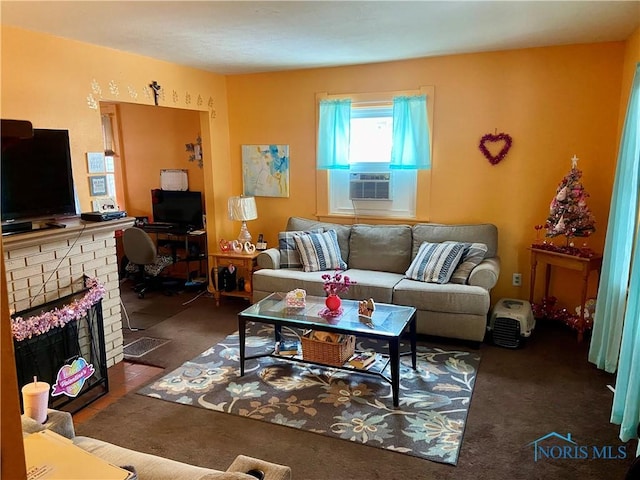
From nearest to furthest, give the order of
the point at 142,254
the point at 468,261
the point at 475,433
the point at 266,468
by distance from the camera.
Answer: the point at 266,468
the point at 475,433
the point at 468,261
the point at 142,254

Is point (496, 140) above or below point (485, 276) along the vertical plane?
above

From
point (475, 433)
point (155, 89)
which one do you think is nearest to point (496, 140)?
point (475, 433)

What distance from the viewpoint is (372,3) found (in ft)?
9.16

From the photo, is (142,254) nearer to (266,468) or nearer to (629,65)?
(266,468)

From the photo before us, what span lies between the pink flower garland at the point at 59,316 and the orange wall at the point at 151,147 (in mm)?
2904

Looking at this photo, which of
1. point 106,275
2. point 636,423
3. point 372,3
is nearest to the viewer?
point 636,423

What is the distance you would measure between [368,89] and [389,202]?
117 centimetres

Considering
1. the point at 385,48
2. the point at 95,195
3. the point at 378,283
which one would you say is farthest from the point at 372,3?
the point at 95,195

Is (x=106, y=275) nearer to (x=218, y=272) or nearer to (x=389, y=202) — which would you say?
(x=218, y=272)

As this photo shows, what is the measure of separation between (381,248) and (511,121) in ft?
5.48

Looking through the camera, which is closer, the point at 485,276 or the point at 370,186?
the point at 485,276

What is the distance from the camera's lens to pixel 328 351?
125 inches

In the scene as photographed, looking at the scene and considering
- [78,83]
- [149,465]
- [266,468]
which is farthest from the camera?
[78,83]

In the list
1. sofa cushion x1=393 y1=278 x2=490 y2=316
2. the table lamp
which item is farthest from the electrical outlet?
the table lamp
